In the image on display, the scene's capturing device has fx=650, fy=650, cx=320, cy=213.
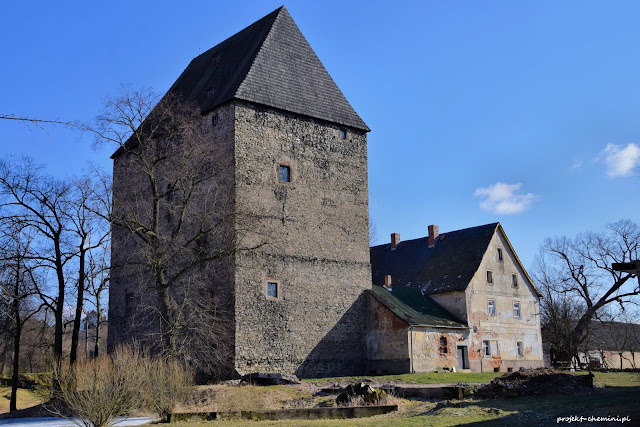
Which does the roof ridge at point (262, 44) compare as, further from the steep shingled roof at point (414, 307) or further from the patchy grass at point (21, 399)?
the patchy grass at point (21, 399)

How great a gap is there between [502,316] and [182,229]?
62.2ft

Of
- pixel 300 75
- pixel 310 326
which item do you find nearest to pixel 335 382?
pixel 310 326

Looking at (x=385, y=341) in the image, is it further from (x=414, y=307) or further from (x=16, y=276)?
(x=16, y=276)

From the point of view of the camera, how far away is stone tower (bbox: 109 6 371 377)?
27.7 m

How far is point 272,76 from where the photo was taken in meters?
30.8

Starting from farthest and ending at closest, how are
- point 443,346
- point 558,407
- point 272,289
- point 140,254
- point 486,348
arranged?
point 486,348
point 443,346
point 140,254
point 272,289
point 558,407

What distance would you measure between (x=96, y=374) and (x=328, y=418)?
5.61 metres

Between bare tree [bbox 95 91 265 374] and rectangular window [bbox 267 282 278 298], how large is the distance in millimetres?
1923

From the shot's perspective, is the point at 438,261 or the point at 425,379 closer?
the point at 425,379

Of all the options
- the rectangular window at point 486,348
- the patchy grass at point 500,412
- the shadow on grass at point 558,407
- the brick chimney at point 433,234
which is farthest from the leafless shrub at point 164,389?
the brick chimney at point 433,234

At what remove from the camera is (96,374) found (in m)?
15.0

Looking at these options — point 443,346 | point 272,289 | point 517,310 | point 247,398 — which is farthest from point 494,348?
point 247,398

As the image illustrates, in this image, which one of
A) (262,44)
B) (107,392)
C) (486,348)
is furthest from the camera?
(486,348)

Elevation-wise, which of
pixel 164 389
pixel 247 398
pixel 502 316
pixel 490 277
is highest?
pixel 490 277
